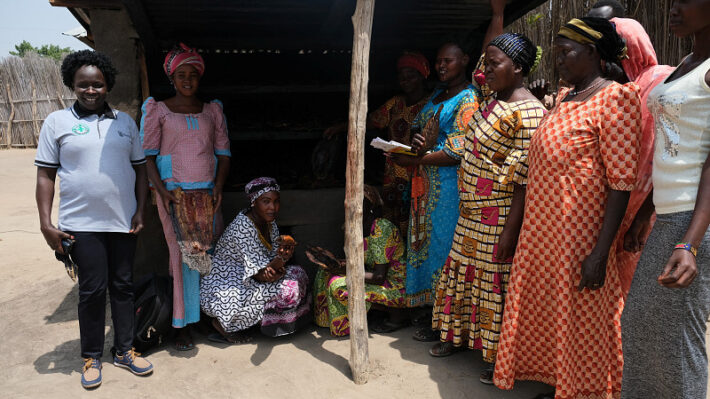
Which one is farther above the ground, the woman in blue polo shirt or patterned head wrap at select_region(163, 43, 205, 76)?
patterned head wrap at select_region(163, 43, 205, 76)

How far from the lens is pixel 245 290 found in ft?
12.0

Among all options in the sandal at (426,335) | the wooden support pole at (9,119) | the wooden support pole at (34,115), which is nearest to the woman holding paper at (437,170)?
the sandal at (426,335)

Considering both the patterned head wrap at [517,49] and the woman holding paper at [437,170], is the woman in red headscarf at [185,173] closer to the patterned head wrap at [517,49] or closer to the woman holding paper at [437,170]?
the woman holding paper at [437,170]

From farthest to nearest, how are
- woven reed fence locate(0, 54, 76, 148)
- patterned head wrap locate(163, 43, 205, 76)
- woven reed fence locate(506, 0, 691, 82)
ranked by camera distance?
woven reed fence locate(0, 54, 76, 148) < woven reed fence locate(506, 0, 691, 82) < patterned head wrap locate(163, 43, 205, 76)

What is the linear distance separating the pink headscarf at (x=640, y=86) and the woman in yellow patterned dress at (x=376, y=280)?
159 centimetres

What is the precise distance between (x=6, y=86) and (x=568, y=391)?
1982cm

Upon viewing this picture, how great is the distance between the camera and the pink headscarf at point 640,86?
7.83 feet

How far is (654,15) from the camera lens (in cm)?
443

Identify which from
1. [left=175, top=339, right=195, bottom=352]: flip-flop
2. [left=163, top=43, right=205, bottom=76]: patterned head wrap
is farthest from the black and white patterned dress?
[left=163, top=43, right=205, bottom=76]: patterned head wrap

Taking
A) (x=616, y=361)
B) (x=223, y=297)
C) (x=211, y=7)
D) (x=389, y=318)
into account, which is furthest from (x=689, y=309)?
(x=211, y=7)

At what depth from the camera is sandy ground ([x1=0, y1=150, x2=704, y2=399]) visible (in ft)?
9.73

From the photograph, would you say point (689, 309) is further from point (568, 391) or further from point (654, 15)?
point (654, 15)

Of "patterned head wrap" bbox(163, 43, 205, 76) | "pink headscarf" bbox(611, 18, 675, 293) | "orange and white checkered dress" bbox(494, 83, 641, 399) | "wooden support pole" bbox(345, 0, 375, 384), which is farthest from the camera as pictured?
"patterned head wrap" bbox(163, 43, 205, 76)

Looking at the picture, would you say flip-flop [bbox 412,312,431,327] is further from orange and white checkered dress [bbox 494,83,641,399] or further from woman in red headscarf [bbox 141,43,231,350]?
woman in red headscarf [bbox 141,43,231,350]
